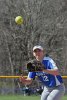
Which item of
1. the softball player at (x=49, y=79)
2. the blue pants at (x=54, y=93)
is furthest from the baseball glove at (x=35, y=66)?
the blue pants at (x=54, y=93)

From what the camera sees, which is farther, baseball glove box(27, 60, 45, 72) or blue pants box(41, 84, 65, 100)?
blue pants box(41, 84, 65, 100)

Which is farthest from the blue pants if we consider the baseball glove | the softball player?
the baseball glove

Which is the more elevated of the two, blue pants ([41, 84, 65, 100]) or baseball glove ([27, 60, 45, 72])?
baseball glove ([27, 60, 45, 72])

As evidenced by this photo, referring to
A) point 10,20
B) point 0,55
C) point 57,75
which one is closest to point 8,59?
point 0,55

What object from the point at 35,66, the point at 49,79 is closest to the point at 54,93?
the point at 49,79

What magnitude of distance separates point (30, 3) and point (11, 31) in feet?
7.65

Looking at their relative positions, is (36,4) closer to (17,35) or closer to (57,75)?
(17,35)

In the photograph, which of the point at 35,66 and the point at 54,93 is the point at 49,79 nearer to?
the point at 54,93

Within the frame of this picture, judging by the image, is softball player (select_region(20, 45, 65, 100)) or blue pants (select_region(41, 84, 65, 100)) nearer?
softball player (select_region(20, 45, 65, 100))

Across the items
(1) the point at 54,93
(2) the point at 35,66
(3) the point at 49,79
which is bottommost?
(1) the point at 54,93

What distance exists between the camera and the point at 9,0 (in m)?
28.2

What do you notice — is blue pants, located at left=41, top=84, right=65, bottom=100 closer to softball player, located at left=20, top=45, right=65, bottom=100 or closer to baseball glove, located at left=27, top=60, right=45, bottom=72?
softball player, located at left=20, top=45, right=65, bottom=100

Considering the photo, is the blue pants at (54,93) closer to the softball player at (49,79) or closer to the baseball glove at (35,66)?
the softball player at (49,79)

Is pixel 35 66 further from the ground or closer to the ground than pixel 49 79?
further from the ground
